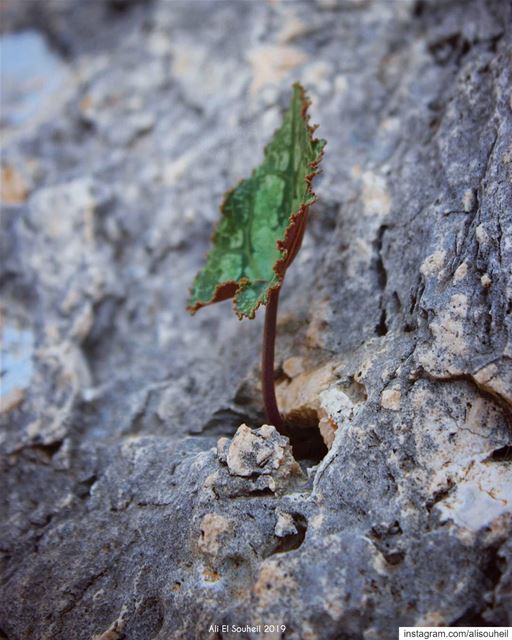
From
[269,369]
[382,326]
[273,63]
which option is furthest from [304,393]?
[273,63]

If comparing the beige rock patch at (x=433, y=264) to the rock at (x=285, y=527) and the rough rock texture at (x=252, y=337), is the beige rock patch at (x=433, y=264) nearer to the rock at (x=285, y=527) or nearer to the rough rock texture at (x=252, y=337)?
the rough rock texture at (x=252, y=337)

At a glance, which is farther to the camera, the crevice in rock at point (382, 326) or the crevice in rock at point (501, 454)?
the crevice in rock at point (382, 326)

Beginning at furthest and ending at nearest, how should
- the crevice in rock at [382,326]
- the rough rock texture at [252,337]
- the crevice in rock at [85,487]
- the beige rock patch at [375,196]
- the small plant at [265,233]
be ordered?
the beige rock patch at [375,196] < the crevice in rock at [85,487] < the crevice in rock at [382,326] < the small plant at [265,233] < the rough rock texture at [252,337]

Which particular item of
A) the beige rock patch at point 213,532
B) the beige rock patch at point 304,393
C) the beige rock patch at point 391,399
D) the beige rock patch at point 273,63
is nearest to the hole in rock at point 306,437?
the beige rock patch at point 304,393

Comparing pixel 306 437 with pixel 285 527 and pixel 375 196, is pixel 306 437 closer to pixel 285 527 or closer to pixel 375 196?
pixel 285 527

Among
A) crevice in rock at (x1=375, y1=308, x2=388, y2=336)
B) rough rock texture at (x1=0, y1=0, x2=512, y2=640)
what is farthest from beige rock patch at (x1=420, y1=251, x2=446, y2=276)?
crevice in rock at (x1=375, y1=308, x2=388, y2=336)

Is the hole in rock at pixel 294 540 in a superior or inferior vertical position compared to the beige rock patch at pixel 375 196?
inferior

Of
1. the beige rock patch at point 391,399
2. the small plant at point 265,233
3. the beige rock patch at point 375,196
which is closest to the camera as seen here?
the beige rock patch at point 391,399

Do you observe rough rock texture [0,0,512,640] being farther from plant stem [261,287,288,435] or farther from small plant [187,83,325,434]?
small plant [187,83,325,434]
